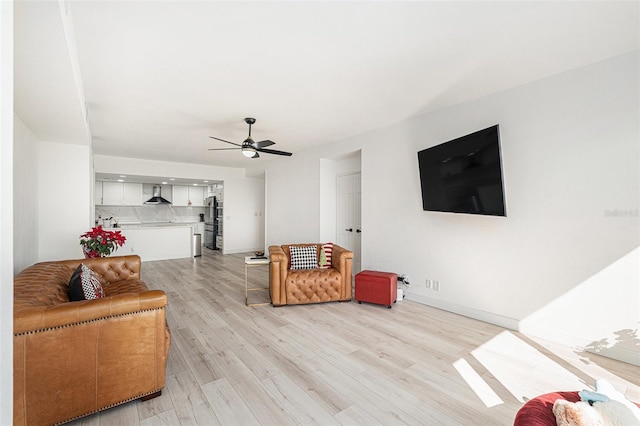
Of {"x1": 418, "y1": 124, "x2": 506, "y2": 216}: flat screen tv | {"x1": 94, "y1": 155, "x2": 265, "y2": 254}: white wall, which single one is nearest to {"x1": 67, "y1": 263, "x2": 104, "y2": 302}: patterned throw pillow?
{"x1": 418, "y1": 124, "x2": 506, "y2": 216}: flat screen tv

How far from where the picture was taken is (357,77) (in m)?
2.99

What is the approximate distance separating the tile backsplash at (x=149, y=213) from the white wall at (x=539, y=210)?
8444mm

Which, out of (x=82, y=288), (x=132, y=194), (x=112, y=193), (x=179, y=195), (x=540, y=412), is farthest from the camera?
(x=179, y=195)

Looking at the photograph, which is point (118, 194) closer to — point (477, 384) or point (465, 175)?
point (465, 175)

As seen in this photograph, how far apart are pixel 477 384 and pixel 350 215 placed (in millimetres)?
3849

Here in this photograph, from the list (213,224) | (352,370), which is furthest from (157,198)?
(352,370)

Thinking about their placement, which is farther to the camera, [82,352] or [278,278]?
[278,278]

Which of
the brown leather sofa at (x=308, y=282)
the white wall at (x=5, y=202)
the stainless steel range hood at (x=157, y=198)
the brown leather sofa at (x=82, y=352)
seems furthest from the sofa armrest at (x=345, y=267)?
the stainless steel range hood at (x=157, y=198)

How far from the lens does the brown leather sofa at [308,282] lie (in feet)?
13.1

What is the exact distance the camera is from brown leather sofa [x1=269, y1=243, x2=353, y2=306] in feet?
13.1

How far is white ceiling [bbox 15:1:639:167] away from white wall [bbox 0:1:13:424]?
3.33 ft

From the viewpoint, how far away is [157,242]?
7.61 m

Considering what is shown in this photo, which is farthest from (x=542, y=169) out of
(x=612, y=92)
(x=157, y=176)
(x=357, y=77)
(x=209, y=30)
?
(x=157, y=176)

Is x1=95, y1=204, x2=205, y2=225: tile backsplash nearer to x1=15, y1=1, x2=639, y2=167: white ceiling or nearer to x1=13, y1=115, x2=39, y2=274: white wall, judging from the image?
x1=13, y1=115, x2=39, y2=274: white wall
